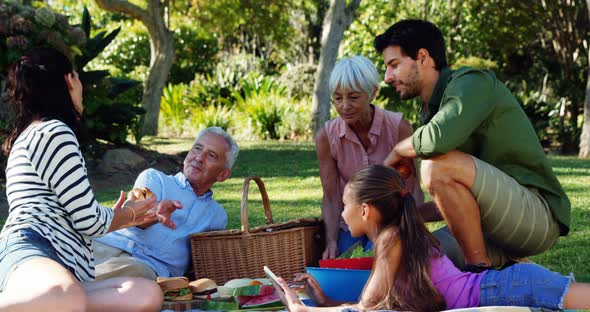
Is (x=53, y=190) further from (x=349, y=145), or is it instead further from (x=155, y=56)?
(x=155, y=56)

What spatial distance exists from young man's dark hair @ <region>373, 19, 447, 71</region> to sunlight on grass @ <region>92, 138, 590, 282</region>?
1684 mm

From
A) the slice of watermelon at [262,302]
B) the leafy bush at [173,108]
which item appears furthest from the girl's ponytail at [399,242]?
the leafy bush at [173,108]

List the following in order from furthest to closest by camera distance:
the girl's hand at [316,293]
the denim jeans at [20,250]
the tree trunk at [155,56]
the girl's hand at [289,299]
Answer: the tree trunk at [155,56], the girl's hand at [316,293], the girl's hand at [289,299], the denim jeans at [20,250]

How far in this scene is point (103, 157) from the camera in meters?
10.9

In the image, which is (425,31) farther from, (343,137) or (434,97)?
(343,137)

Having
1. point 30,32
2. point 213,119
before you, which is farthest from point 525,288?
point 213,119

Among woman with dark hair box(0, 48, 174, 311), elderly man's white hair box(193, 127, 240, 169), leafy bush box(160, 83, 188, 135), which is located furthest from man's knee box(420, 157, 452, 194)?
leafy bush box(160, 83, 188, 135)

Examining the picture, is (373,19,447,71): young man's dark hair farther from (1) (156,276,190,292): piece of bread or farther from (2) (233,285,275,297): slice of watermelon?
(1) (156,276,190,292): piece of bread

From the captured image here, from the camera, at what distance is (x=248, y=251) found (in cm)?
473

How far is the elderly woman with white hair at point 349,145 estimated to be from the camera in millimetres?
4812

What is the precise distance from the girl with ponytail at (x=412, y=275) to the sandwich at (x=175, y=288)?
2.14 ft

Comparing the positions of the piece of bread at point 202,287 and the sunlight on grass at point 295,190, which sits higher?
the piece of bread at point 202,287

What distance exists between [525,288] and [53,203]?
82.1 inches

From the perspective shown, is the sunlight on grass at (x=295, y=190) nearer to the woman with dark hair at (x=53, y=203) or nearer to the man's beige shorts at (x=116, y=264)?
the man's beige shorts at (x=116, y=264)
